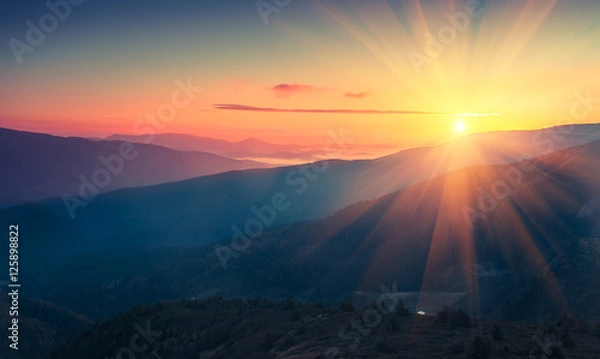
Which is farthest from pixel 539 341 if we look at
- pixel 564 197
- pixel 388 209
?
pixel 388 209

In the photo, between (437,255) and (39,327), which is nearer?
(39,327)

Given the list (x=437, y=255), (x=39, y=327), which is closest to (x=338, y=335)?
(x=39, y=327)

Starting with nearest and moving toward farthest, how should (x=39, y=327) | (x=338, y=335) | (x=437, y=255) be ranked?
(x=338, y=335) → (x=39, y=327) → (x=437, y=255)

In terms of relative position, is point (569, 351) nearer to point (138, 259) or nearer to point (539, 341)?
→ point (539, 341)

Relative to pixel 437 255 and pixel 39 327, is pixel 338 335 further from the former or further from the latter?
pixel 437 255

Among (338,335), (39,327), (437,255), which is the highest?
(338,335)

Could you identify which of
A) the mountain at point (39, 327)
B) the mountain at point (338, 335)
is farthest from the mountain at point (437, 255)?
the mountain at point (338, 335)

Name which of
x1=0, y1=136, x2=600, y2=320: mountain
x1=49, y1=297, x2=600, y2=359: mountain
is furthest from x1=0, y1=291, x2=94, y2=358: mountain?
x1=49, y1=297, x2=600, y2=359: mountain

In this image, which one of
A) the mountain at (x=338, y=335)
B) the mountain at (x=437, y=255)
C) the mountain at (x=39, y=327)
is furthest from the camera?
the mountain at (x=39, y=327)

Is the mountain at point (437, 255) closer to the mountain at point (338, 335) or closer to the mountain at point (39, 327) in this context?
the mountain at point (39, 327)

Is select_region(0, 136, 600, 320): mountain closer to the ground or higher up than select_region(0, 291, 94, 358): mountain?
higher up

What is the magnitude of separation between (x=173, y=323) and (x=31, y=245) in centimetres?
16491

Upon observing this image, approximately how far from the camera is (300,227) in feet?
365

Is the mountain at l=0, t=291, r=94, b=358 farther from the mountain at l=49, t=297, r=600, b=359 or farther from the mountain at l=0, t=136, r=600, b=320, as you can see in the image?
the mountain at l=49, t=297, r=600, b=359
